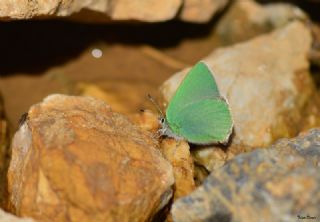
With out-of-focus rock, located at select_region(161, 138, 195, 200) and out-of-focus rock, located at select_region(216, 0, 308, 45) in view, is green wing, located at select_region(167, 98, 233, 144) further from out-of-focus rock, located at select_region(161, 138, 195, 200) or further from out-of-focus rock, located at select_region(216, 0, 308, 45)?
out-of-focus rock, located at select_region(216, 0, 308, 45)

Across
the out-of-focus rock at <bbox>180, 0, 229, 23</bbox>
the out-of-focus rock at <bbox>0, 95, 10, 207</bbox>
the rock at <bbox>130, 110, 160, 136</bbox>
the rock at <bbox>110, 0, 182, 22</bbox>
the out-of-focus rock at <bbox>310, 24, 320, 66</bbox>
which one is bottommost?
the out-of-focus rock at <bbox>0, 95, 10, 207</bbox>

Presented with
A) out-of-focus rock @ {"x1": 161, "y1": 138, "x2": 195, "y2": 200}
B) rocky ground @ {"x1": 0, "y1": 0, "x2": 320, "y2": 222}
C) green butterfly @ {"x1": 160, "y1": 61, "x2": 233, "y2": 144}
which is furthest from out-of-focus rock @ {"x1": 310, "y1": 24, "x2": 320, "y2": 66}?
out-of-focus rock @ {"x1": 161, "y1": 138, "x2": 195, "y2": 200}

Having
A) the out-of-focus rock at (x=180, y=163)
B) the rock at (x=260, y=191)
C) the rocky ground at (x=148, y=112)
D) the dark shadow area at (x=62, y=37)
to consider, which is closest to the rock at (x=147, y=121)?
the rocky ground at (x=148, y=112)

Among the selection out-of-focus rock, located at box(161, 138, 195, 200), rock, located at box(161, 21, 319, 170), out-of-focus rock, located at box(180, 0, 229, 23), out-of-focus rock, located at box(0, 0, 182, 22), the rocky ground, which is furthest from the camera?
out-of-focus rock, located at box(180, 0, 229, 23)

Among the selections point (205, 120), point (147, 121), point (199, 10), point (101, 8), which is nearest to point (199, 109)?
point (205, 120)

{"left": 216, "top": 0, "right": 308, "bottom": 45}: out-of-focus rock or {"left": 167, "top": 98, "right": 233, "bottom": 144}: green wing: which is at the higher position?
{"left": 167, "top": 98, "right": 233, "bottom": 144}: green wing

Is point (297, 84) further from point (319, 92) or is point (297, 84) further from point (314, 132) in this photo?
point (314, 132)

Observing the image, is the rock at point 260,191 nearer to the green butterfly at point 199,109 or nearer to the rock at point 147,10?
the green butterfly at point 199,109
